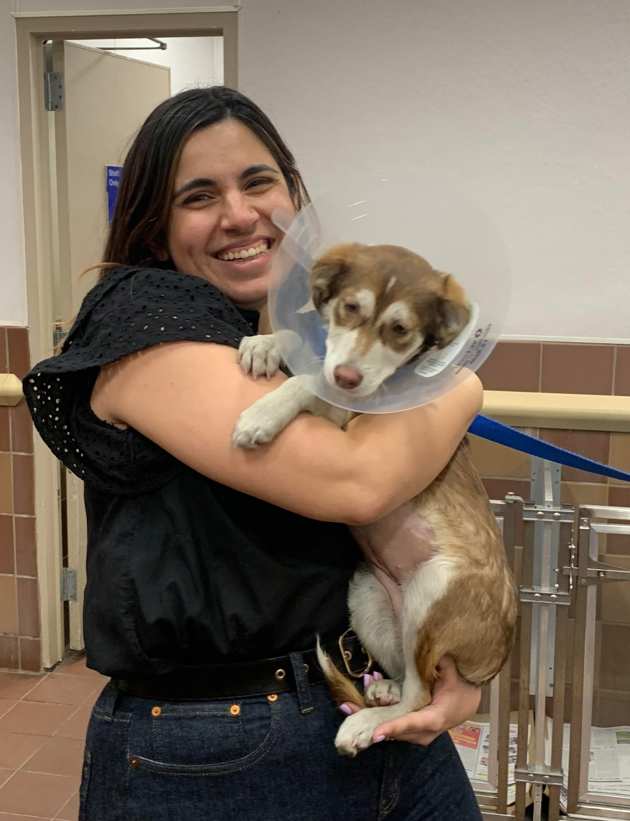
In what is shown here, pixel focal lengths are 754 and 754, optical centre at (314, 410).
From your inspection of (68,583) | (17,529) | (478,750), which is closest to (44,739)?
(68,583)

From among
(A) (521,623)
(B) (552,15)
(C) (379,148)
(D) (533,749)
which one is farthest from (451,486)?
(B) (552,15)

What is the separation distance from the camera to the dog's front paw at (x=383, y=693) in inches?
45.9

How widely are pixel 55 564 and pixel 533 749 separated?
196cm

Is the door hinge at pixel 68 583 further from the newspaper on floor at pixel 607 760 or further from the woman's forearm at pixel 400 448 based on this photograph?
the woman's forearm at pixel 400 448

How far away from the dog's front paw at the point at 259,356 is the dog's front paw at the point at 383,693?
0.52 metres

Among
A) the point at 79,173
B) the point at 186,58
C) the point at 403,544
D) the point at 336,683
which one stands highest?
the point at 186,58

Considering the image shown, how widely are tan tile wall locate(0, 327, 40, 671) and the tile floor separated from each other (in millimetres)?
132

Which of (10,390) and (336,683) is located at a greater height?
(10,390)

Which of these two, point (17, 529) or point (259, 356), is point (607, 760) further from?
point (17, 529)

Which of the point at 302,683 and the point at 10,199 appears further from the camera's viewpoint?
the point at 10,199

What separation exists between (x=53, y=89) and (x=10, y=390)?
116cm

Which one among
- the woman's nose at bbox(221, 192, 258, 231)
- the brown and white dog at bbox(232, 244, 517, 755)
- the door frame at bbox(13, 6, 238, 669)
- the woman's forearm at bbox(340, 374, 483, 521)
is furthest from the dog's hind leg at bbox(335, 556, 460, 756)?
the door frame at bbox(13, 6, 238, 669)

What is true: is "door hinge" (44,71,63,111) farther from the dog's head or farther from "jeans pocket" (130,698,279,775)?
"jeans pocket" (130,698,279,775)

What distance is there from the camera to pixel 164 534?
99 cm
